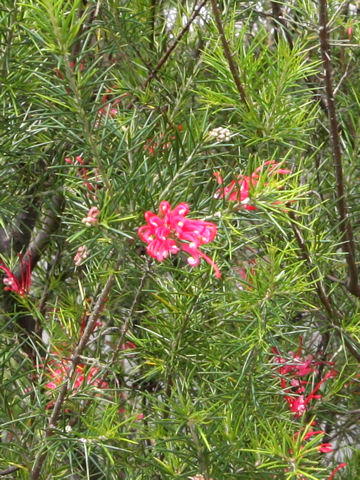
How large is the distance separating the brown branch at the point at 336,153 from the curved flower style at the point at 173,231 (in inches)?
7.6

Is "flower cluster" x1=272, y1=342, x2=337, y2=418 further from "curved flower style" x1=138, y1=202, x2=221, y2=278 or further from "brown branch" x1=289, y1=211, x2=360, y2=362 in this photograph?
"curved flower style" x1=138, y1=202, x2=221, y2=278

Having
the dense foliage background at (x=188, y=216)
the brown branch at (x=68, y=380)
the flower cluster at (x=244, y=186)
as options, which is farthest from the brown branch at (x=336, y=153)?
the brown branch at (x=68, y=380)

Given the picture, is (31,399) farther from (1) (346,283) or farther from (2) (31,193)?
(1) (346,283)

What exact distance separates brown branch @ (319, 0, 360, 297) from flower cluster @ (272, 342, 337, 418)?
0.30ft

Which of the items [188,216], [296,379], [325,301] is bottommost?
[296,379]

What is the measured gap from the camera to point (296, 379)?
0.72 metres

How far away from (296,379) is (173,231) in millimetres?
324

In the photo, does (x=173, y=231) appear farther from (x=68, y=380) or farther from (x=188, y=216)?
(x=68, y=380)

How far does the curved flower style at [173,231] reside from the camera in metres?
0.45

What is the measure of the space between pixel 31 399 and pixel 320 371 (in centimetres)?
31

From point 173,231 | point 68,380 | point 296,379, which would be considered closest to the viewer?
point 173,231

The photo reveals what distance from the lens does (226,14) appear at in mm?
643

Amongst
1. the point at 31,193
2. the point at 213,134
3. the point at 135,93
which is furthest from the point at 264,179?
the point at 31,193

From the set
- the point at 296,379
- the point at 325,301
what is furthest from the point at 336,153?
Result: the point at 296,379
